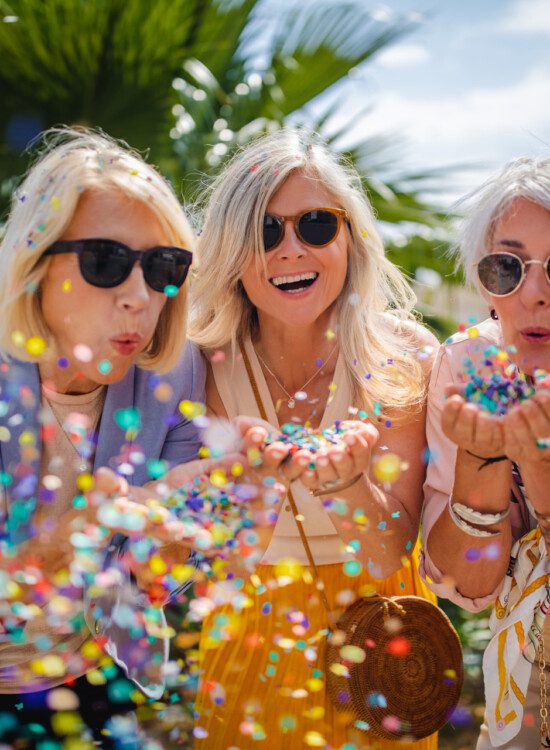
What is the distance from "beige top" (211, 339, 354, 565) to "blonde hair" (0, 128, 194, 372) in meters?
0.34

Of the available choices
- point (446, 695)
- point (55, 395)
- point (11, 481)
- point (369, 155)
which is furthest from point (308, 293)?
point (369, 155)

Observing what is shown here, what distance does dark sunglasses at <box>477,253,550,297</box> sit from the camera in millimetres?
1779

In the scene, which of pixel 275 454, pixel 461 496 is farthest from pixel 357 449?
pixel 461 496

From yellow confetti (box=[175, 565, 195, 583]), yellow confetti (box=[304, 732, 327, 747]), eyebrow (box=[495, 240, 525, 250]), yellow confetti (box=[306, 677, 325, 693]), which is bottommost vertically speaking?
yellow confetti (box=[304, 732, 327, 747])

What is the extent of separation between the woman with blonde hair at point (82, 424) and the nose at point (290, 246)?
0.36 meters

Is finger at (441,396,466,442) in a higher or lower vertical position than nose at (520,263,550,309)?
→ lower

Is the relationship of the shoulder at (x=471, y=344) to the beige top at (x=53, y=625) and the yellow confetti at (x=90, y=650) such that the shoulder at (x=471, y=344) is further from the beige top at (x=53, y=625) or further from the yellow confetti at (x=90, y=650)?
the yellow confetti at (x=90, y=650)

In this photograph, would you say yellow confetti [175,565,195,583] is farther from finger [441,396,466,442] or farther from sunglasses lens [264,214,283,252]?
sunglasses lens [264,214,283,252]

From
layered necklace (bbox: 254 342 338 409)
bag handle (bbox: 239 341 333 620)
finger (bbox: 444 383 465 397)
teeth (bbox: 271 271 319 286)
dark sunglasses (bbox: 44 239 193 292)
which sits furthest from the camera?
layered necklace (bbox: 254 342 338 409)

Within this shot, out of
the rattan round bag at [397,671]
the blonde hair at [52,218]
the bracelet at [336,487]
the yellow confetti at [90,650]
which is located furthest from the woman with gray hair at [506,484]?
the yellow confetti at [90,650]

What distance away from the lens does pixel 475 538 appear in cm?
183

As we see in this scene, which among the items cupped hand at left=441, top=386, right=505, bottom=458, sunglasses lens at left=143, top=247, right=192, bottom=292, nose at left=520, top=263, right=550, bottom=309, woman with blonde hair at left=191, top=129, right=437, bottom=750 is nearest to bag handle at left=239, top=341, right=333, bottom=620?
woman with blonde hair at left=191, top=129, right=437, bottom=750

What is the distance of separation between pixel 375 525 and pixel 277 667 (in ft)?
1.46

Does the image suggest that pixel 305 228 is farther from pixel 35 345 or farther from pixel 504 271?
pixel 35 345
